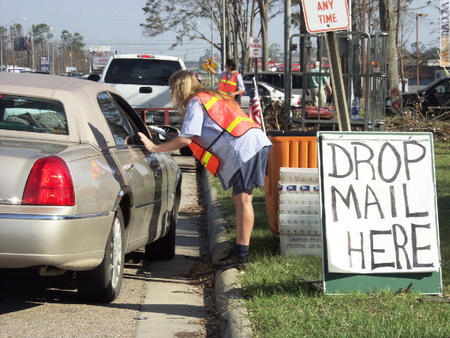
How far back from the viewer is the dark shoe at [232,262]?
6.40m

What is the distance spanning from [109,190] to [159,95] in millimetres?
11425

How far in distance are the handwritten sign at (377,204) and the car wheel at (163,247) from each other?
2.33 m

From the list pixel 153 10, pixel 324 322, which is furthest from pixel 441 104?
pixel 153 10

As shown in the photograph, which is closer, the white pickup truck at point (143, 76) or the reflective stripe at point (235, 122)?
the reflective stripe at point (235, 122)

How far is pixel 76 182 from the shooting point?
194 inches

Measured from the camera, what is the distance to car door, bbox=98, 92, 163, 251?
19.2 feet

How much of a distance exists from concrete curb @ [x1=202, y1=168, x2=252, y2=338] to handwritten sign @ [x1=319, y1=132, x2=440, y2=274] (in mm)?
685

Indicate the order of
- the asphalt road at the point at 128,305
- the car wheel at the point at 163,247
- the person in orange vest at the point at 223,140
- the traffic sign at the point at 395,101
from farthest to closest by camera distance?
the traffic sign at the point at 395,101
the car wheel at the point at 163,247
the person in orange vest at the point at 223,140
the asphalt road at the point at 128,305

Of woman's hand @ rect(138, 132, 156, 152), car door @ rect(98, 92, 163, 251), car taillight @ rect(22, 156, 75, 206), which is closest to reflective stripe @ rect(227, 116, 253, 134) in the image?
woman's hand @ rect(138, 132, 156, 152)

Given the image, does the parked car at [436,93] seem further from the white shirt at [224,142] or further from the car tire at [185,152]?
the white shirt at [224,142]

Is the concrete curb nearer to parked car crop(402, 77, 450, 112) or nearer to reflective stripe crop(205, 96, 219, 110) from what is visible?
reflective stripe crop(205, 96, 219, 110)

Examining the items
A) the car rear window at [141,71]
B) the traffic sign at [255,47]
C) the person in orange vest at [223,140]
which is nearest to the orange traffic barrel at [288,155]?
the person in orange vest at [223,140]

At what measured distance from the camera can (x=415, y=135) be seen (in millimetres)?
5406

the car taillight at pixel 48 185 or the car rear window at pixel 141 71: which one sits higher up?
the car rear window at pixel 141 71
